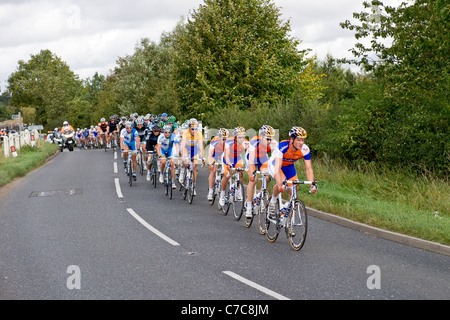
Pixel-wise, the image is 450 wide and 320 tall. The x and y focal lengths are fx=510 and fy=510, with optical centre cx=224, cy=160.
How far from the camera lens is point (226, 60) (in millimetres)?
32750

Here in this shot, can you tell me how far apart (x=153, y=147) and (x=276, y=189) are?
921 centimetres

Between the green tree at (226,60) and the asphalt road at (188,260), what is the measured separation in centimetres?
1984

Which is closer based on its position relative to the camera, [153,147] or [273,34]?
[153,147]

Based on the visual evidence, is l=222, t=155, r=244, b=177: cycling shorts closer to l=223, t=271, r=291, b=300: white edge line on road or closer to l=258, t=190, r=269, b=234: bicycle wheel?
l=258, t=190, r=269, b=234: bicycle wheel

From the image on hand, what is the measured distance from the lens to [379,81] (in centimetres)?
1798

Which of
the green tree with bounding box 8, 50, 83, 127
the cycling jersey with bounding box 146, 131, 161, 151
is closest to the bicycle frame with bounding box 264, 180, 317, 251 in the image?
the cycling jersey with bounding box 146, 131, 161, 151

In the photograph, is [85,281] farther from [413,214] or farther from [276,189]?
[413,214]

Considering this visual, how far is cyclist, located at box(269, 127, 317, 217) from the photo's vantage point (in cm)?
845

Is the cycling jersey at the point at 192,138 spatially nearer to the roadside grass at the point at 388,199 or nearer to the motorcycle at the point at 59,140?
the roadside grass at the point at 388,199

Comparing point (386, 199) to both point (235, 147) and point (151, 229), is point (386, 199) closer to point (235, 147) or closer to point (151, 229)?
point (235, 147)

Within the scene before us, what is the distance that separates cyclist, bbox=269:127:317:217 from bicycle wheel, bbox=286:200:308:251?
47 cm

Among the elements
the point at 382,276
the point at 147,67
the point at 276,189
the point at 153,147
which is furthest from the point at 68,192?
the point at 147,67

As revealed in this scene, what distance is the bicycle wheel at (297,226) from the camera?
8.29m

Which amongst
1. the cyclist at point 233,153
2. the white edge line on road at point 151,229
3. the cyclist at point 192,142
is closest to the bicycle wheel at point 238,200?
the cyclist at point 233,153
